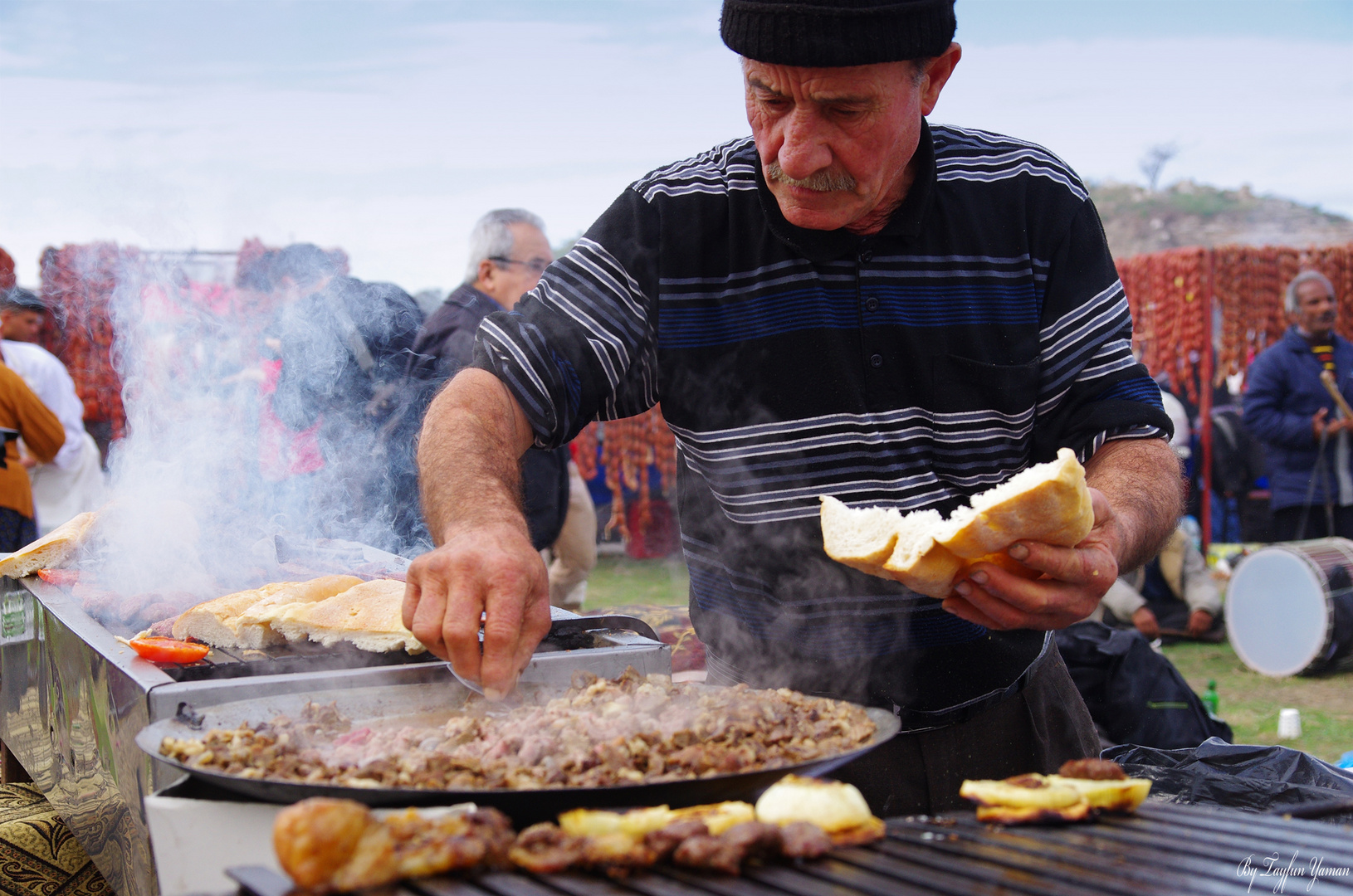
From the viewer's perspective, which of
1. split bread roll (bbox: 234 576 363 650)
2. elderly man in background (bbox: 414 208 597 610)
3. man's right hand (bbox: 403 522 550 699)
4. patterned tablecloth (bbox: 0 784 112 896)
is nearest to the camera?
man's right hand (bbox: 403 522 550 699)

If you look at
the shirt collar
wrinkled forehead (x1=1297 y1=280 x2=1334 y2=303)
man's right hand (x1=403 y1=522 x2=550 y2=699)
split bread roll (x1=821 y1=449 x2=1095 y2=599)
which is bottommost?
man's right hand (x1=403 y1=522 x2=550 y2=699)

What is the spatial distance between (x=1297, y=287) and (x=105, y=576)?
9423 mm

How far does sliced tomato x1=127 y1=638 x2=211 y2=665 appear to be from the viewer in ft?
7.20

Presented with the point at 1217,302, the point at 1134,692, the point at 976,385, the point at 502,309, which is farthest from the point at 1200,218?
the point at 976,385

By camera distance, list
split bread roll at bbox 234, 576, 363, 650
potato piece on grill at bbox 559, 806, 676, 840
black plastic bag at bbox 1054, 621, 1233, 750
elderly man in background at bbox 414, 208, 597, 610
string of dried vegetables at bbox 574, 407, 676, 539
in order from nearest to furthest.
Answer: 1. potato piece on grill at bbox 559, 806, 676, 840
2. split bread roll at bbox 234, 576, 363, 650
3. black plastic bag at bbox 1054, 621, 1233, 750
4. elderly man in background at bbox 414, 208, 597, 610
5. string of dried vegetables at bbox 574, 407, 676, 539

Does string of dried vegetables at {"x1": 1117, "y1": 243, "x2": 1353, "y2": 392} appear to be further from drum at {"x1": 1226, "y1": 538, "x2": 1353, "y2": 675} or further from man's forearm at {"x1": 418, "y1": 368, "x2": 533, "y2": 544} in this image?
man's forearm at {"x1": 418, "y1": 368, "x2": 533, "y2": 544}

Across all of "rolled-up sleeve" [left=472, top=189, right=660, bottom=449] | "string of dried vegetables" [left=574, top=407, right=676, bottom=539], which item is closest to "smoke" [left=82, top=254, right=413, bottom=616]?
"rolled-up sleeve" [left=472, top=189, right=660, bottom=449]

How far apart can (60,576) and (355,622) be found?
1.55 m

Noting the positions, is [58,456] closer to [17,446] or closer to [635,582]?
[17,446]

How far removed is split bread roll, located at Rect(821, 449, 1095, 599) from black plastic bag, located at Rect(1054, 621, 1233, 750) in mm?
3292

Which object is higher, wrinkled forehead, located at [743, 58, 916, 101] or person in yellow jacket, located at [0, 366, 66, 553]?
wrinkled forehead, located at [743, 58, 916, 101]

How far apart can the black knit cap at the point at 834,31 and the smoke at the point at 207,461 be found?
84.0 inches

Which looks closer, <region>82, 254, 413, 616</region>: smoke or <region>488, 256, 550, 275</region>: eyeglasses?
<region>82, 254, 413, 616</region>: smoke

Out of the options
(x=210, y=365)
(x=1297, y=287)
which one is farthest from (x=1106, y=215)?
(x=210, y=365)
